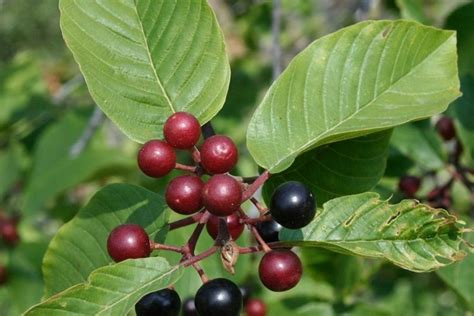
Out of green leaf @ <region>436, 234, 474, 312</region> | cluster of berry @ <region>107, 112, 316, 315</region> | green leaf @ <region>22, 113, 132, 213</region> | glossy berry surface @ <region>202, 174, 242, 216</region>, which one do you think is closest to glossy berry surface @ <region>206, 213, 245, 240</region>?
cluster of berry @ <region>107, 112, 316, 315</region>

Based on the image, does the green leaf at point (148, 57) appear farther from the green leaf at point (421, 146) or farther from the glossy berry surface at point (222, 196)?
the green leaf at point (421, 146)

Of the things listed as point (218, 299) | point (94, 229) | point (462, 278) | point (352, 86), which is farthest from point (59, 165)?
point (218, 299)

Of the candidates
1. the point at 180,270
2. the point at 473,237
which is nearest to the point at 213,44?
the point at 180,270

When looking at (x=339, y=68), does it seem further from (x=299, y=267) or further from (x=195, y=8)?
(x=299, y=267)

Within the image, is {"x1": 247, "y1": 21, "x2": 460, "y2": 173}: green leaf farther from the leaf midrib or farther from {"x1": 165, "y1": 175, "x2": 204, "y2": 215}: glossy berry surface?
{"x1": 165, "y1": 175, "x2": 204, "y2": 215}: glossy berry surface

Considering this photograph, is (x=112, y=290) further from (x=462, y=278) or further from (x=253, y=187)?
(x=462, y=278)

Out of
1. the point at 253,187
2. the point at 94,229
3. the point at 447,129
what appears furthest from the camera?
the point at 447,129
